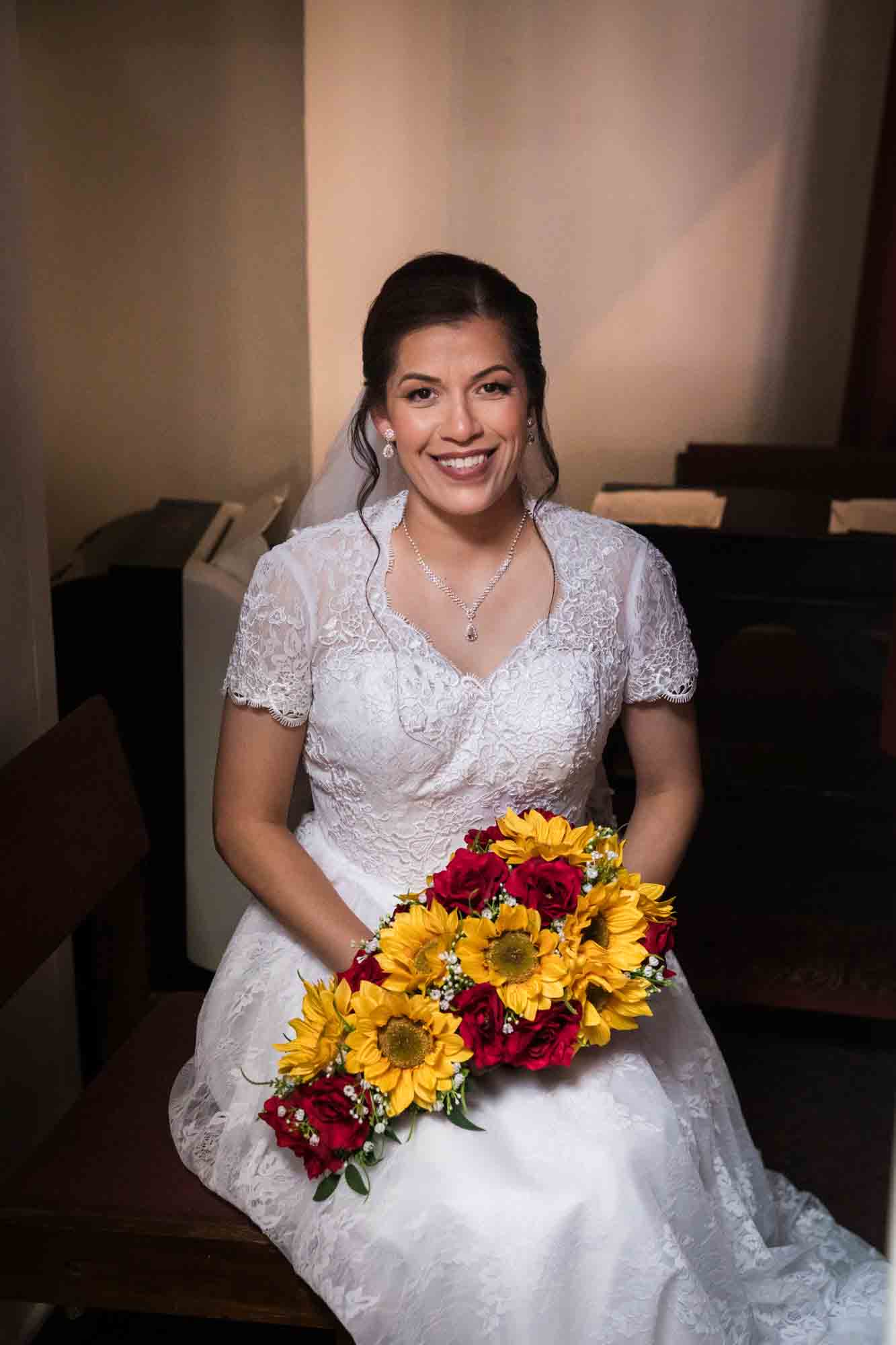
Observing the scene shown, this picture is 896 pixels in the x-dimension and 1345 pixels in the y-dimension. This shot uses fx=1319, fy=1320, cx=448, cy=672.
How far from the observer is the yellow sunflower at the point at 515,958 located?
54.6 inches

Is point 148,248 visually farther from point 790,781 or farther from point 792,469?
point 792,469

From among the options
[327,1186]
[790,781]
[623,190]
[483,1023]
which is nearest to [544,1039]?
[483,1023]

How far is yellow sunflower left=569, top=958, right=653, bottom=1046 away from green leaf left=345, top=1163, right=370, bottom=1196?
281mm

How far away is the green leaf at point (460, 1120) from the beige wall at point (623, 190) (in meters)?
3.50

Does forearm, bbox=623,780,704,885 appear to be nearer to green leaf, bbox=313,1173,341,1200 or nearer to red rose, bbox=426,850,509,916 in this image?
red rose, bbox=426,850,509,916

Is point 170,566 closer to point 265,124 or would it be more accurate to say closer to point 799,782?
point 799,782

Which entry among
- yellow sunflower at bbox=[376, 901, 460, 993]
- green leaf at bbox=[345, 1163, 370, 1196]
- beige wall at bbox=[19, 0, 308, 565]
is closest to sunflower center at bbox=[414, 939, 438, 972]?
yellow sunflower at bbox=[376, 901, 460, 993]

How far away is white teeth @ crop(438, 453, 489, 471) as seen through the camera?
1676 mm

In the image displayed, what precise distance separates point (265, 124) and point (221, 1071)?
3.26 metres

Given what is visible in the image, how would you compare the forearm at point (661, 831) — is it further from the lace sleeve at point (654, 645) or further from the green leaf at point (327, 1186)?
the green leaf at point (327, 1186)

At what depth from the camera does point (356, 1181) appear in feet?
4.71

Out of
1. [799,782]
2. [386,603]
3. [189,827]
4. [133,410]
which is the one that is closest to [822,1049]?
[799,782]

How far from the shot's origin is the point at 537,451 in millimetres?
1894

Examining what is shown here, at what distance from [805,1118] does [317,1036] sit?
144cm
